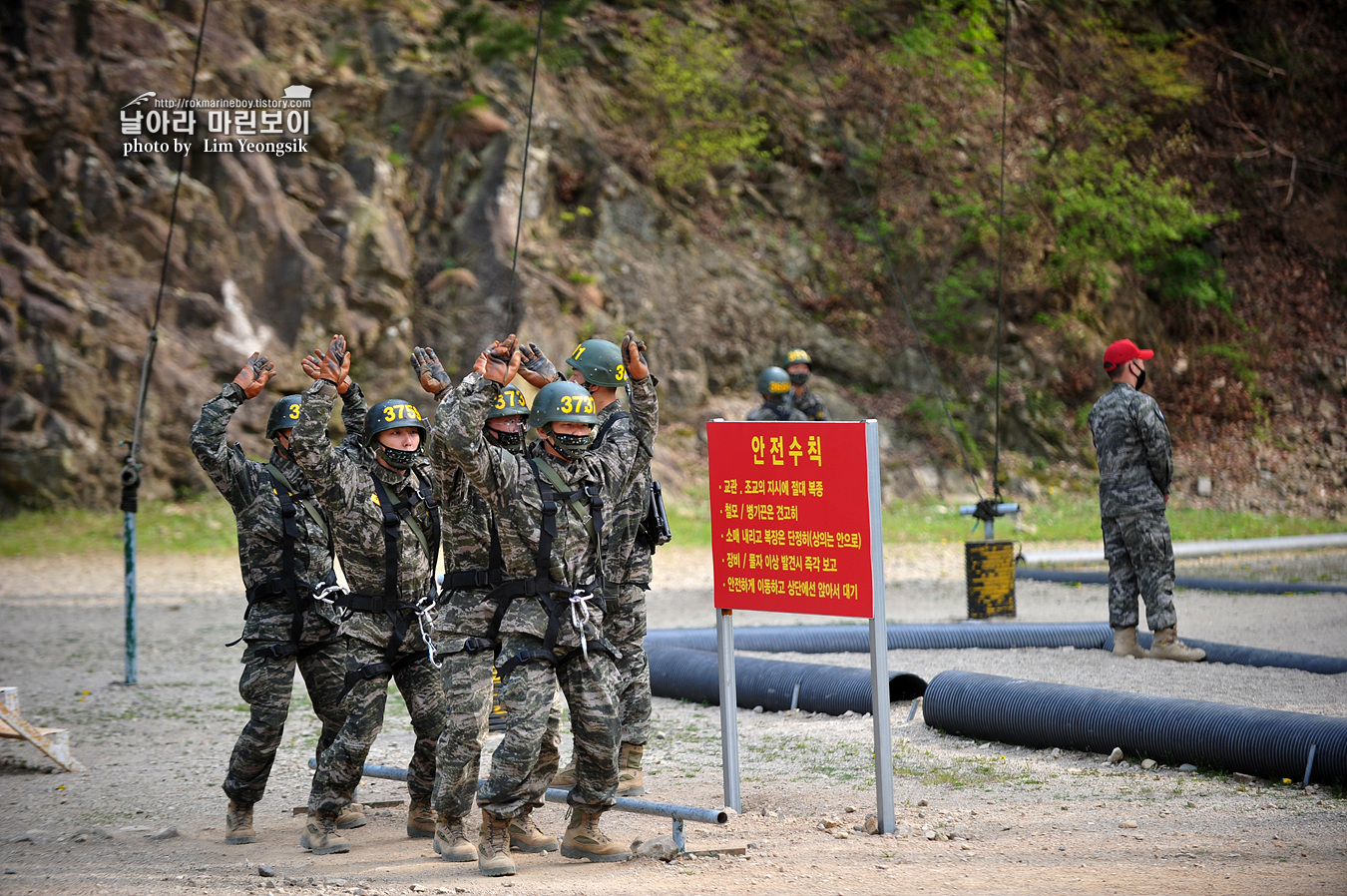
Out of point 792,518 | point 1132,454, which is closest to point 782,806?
point 792,518

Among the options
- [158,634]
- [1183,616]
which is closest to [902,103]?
[1183,616]

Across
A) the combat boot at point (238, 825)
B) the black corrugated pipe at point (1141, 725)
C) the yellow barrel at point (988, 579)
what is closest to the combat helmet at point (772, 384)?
the yellow barrel at point (988, 579)

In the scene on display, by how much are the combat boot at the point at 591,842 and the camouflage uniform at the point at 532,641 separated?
0.06 meters

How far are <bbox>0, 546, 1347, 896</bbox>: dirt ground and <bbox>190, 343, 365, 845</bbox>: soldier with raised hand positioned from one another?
0.38m

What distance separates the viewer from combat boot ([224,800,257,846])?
5.84m

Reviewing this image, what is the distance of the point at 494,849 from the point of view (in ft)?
16.6

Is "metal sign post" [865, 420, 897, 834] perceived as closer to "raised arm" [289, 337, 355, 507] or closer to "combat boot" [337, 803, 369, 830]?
"raised arm" [289, 337, 355, 507]

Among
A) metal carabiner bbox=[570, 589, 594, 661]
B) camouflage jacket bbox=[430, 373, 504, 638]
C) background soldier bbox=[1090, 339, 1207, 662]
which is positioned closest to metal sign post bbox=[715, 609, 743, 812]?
metal carabiner bbox=[570, 589, 594, 661]

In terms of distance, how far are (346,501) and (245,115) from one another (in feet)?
64.1

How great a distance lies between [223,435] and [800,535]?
9.94ft

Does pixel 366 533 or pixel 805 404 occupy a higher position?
pixel 805 404

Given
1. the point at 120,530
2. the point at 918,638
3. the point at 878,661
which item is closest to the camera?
the point at 878,661

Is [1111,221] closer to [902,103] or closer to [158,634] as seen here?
[902,103]

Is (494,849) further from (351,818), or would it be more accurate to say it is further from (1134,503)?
(1134,503)
